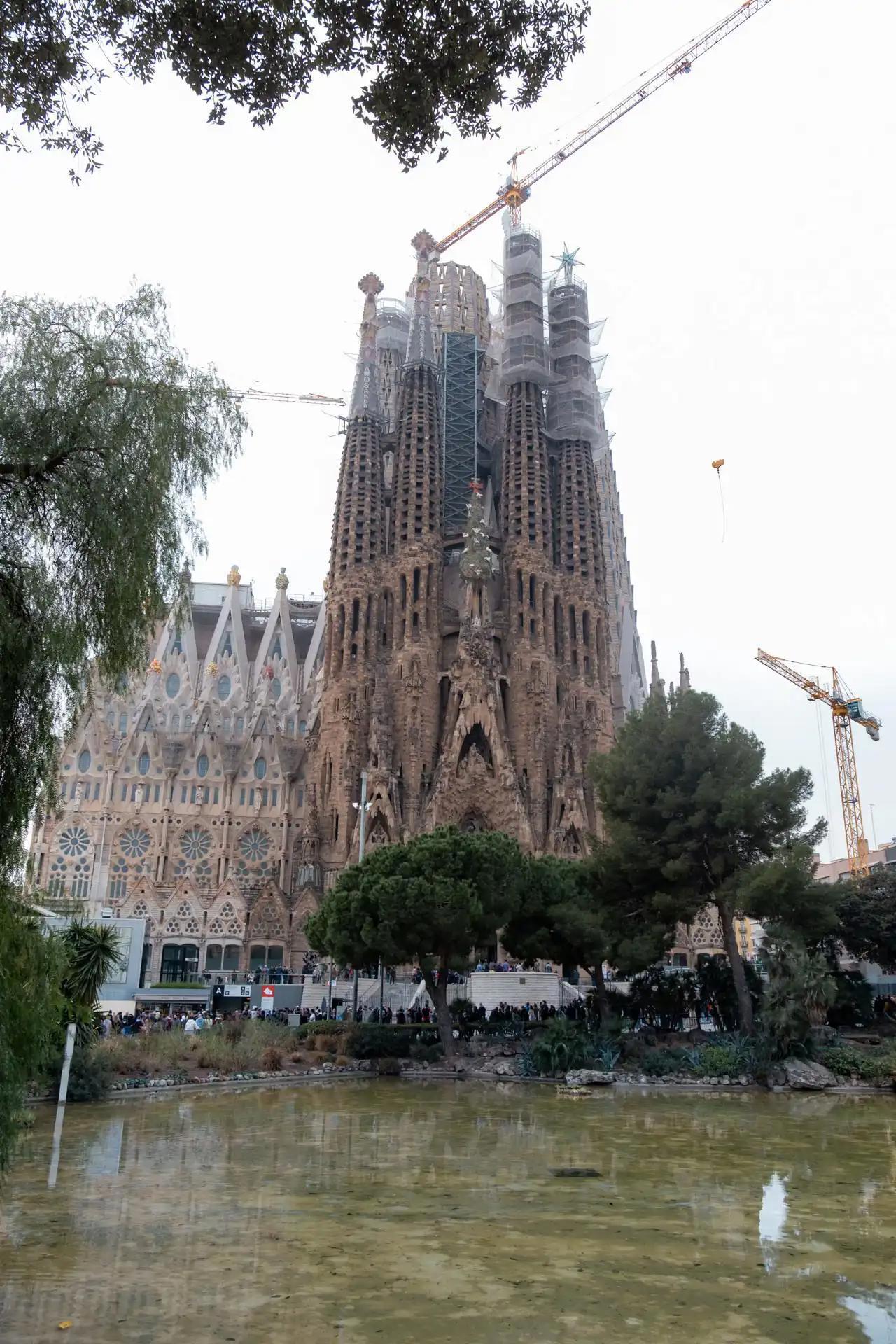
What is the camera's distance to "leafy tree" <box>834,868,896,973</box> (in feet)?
119

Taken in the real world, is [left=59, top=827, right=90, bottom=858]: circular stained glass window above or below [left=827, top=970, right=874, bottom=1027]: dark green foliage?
above

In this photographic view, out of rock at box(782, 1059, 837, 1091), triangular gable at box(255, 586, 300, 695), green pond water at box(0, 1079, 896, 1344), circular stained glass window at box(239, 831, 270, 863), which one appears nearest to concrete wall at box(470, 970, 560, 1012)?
rock at box(782, 1059, 837, 1091)

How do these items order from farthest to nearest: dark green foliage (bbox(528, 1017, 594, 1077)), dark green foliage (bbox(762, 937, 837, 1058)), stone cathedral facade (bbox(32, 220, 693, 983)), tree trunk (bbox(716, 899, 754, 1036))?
stone cathedral facade (bbox(32, 220, 693, 983)) → tree trunk (bbox(716, 899, 754, 1036)) → dark green foliage (bbox(528, 1017, 594, 1077)) → dark green foliage (bbox(762, 937, 837, 1058))

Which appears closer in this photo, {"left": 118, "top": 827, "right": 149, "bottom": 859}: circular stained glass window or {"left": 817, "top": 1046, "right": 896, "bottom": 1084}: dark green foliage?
{"left": 817, "top": 1046, "right": 896, "bottom": 1084}: dark green foliage

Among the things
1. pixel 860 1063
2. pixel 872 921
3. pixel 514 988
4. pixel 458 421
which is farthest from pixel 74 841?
pixel 860 1063

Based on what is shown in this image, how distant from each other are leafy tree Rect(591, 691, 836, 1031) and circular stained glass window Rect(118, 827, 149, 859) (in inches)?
1449

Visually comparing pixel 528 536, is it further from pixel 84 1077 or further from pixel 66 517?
pixel 66 517

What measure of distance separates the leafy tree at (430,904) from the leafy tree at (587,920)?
149 cm

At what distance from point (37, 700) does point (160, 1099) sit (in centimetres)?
1531

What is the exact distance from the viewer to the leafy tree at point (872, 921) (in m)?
36.2

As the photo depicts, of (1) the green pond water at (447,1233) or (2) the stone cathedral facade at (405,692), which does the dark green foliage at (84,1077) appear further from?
(2) the stone cathedral facade at (405,692)

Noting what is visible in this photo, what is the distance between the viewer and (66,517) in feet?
30.0

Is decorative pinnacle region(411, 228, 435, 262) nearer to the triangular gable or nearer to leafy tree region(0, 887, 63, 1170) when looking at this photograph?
the triangular gable

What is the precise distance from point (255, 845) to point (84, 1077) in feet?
138
